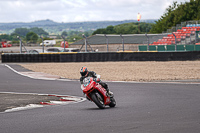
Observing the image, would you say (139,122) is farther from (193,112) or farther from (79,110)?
(79,110)

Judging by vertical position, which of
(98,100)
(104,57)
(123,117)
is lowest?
(123,117)

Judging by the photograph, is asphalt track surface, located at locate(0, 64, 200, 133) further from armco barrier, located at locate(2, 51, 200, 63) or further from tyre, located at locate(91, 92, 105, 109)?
armco barrier, located at locate(2, 51, 200, 63)

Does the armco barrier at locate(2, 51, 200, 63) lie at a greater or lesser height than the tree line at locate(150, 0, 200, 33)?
lesser

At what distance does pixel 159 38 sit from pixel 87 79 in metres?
40.8

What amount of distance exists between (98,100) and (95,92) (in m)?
0.23

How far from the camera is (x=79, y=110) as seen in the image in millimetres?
11055

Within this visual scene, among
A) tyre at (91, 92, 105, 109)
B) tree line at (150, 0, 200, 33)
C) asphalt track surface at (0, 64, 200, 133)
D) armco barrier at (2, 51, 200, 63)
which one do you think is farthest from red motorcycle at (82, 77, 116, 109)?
tree line at (150, 0, 200, 33)

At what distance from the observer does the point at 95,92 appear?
1116 centimetres

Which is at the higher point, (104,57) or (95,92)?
(104,57)

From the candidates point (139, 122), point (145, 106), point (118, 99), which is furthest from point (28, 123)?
point (118, 99)

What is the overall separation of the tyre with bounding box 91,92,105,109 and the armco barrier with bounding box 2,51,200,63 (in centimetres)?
2230

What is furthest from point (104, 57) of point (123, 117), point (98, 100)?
point (123, 117)

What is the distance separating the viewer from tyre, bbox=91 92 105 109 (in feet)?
36.4

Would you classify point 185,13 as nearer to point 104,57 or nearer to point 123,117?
point 104,57
